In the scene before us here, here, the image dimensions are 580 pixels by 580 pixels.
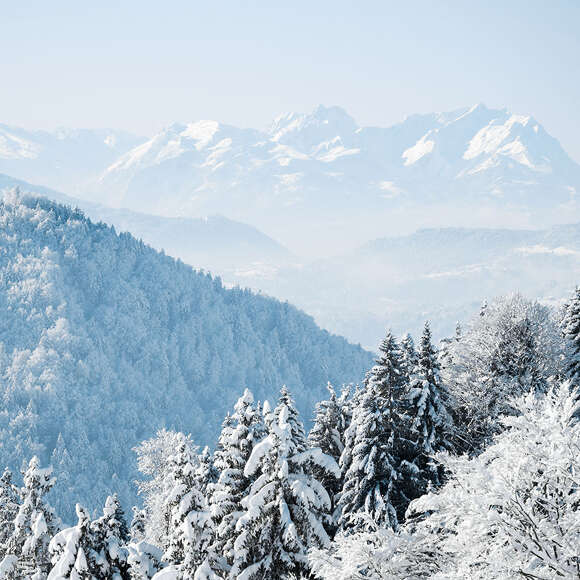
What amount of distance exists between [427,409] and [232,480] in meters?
10.5

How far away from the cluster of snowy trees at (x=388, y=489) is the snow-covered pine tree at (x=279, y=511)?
46 millimetres

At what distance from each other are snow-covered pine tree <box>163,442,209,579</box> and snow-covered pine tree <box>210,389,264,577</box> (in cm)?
64

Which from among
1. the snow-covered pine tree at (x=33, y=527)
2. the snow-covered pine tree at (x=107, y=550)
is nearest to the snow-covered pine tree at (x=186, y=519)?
the snow-covered pine tree at (x=107, y=550)

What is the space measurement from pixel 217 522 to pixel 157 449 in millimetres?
42841

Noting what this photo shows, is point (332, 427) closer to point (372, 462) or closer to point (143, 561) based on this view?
point (372, 462)

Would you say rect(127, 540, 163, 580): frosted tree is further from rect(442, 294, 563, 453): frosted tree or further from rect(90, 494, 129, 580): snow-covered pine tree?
rect(442, 294, 563, 453): frosted tree

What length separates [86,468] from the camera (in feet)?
465

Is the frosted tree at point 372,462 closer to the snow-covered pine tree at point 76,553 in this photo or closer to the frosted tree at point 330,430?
the frosted tree at point 330,430

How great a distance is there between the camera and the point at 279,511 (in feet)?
62.7

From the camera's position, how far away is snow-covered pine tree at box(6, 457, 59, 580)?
24.0m

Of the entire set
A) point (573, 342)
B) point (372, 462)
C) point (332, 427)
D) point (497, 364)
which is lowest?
point (332, 427)

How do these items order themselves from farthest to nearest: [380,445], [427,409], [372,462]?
[427,409] → [380,445] → [372,462]

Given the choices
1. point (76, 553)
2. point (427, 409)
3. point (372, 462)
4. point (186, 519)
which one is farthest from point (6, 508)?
point (427, 409)

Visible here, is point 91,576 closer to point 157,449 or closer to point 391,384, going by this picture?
point 391,384
